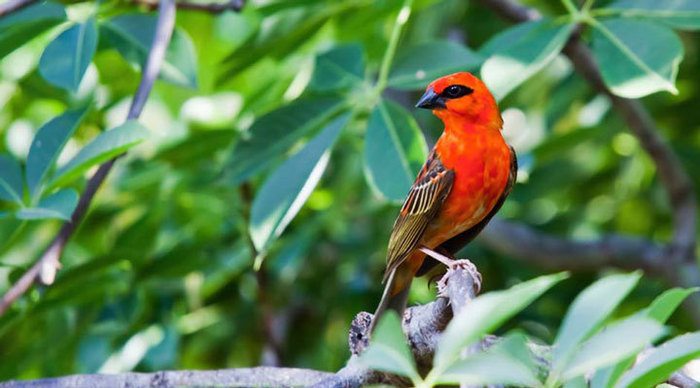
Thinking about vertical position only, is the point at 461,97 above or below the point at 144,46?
above

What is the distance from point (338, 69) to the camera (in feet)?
11.1

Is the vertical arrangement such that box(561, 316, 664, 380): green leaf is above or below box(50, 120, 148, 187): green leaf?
above

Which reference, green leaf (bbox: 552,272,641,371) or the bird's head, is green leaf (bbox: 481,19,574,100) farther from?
green leaf (bbox: 552,272,641,371)

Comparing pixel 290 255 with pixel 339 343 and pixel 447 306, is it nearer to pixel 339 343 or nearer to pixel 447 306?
pixel 339 343

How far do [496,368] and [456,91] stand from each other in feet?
5.77

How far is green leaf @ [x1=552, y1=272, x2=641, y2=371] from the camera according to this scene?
4.82ft

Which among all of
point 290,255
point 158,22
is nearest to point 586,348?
point 158,22

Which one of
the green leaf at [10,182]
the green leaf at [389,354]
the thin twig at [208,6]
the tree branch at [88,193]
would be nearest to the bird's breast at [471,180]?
the tree branch at [88,193]

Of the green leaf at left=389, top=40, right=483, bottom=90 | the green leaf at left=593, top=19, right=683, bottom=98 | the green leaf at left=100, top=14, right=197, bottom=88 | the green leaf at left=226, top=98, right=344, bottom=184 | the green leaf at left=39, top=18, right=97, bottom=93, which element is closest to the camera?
the green leaf at left=593, top=19, right=683, bottom=98

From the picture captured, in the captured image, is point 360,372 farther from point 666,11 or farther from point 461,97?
point 666,11

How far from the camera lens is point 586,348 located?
1495mm

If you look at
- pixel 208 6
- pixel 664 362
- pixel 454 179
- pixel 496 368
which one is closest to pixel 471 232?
pixel 454 179

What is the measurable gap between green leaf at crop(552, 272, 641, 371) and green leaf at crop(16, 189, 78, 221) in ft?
4.48

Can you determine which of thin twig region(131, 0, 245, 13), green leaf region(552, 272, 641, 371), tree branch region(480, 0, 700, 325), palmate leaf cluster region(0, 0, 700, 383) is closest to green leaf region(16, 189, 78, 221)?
palmate leaf cluster region(0, 0, 700, 383)
